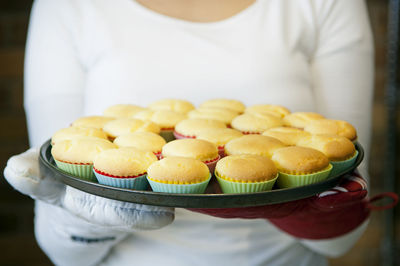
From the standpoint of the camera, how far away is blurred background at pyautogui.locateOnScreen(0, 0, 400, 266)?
1.60 meters

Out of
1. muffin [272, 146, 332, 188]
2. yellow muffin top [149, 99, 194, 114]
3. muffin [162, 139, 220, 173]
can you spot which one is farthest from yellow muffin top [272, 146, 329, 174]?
yellow muffin top [149, 99, 194, 114]

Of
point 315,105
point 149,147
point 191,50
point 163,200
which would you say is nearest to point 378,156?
point 315,105

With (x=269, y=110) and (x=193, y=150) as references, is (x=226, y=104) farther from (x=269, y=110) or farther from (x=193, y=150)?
(x=193, y=150)

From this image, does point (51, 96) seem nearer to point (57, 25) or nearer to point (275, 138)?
point (57, 25)

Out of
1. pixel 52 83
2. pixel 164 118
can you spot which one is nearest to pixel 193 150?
pixel 164 118

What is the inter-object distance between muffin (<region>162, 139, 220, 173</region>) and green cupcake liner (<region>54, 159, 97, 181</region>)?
0.12 meters

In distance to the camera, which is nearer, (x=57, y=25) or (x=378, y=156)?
(x=57, y=25)

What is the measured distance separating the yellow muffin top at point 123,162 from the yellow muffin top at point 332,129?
0.32 m

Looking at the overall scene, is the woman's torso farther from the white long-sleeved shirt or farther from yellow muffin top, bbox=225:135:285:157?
yellow muffin top, bbox=225:135:285:157

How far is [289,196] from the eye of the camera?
0.59m

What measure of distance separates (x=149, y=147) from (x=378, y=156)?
1.36 metres

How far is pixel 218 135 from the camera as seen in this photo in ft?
2.55

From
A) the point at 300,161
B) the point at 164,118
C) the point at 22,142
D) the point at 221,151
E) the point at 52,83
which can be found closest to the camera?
the point at 300,161

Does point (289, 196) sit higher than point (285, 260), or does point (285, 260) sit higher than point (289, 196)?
point (289, 196)
